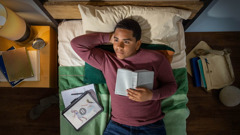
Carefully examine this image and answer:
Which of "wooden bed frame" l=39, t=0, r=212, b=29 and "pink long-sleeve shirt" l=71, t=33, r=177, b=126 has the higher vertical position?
"wooden bed frame" l=39, t=0, r=212, b=29

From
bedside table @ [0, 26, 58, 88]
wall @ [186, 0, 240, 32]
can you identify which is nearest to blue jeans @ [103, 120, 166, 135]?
bedside table @ [0, 26, 58, 88]

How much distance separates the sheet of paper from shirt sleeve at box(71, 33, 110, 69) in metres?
0.28

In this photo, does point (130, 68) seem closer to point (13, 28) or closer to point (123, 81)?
point (123, 81)

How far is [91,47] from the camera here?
1.25 m

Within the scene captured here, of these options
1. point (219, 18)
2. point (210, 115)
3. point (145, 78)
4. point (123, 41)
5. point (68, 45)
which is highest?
point (219, 18)

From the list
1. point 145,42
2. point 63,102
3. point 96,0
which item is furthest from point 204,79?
point 63,102

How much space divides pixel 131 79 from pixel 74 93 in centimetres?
65

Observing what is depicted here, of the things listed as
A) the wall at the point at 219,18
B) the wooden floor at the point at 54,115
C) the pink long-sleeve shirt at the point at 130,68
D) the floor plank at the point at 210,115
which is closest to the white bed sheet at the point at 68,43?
the pink long-sleeve shirt at the point at 130,68

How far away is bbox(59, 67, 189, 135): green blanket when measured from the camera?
1387 mm

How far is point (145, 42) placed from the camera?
1.37m

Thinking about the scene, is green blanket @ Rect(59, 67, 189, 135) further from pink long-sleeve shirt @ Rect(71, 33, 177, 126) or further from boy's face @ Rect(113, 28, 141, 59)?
boy's face @ Rect(113, 28, 141, 59)

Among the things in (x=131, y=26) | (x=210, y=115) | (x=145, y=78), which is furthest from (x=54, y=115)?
(x=210, y=115)

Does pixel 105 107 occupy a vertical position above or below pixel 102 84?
below

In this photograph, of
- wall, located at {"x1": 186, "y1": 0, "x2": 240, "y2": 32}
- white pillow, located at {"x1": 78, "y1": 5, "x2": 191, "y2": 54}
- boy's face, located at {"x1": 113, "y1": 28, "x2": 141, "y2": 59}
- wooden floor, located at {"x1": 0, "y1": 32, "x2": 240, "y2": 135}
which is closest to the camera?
boy's face, located at {"x1": 113, "y1": 28, "x2": 141, "y2": 59}
